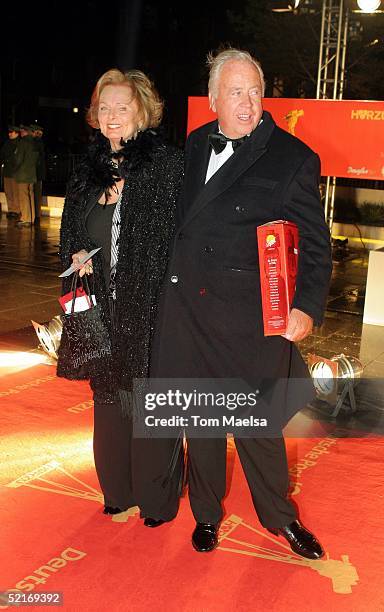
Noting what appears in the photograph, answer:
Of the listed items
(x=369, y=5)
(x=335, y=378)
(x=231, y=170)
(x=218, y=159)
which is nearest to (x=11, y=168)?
(x=369, y=5)

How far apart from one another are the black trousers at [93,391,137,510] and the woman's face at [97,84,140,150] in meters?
1.03

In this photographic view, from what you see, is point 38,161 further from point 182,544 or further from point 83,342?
point 182,544

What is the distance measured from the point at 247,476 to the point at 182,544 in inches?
15.3

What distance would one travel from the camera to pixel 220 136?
272cm

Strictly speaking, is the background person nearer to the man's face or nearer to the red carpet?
the red carpet

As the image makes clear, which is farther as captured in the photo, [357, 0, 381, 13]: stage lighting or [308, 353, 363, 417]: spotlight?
[357, 0, 381, 13]: stage lighting

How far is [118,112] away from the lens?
111 inches

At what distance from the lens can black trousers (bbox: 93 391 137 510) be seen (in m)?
3.00

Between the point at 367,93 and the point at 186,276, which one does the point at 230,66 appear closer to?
the point at 186,276

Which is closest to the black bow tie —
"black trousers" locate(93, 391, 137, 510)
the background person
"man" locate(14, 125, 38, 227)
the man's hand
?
the man's hand

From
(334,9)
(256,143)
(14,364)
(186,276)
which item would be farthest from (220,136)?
(334,9)

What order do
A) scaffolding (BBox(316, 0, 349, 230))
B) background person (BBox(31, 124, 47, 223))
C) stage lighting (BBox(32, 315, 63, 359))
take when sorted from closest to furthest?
1. stage lighting (BBox(32, 315, 63, 359))
2. scaffolding (BBox(316, 0, 349, 230))
3. background person (BBox(31, 124, 47, 223))

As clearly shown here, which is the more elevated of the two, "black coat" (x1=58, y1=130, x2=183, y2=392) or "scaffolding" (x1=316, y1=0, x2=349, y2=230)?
"scaffolding" (x1=316, y1=0, x2=349, y2=230)

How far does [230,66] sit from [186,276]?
30.1 inches
